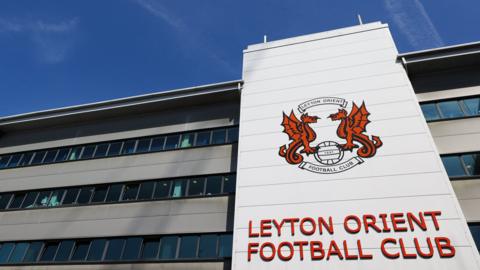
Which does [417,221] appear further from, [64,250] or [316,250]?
[64,250]

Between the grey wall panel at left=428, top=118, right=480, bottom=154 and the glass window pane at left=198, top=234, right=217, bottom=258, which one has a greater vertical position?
the grey wall panel at left=428, top=118, right=480, bottom=154

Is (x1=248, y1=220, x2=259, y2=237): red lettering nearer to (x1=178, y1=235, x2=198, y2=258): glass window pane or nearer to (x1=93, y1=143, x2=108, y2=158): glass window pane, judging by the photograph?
(x1=178, y1=235, x2=198, y2=258): glass window pane

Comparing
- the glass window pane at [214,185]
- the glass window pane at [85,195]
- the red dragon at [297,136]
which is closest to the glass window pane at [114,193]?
the glass window pane at [85,195]

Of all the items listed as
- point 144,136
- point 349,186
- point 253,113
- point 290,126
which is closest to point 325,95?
point 290,126

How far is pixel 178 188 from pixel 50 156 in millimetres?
13142

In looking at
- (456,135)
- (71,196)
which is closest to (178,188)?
(71,196)

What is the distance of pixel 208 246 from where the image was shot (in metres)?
17.8

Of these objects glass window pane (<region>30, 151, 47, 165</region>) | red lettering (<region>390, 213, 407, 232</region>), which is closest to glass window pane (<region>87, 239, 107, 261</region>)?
glass window pane (<region>30, 151, 47, 165</region>)

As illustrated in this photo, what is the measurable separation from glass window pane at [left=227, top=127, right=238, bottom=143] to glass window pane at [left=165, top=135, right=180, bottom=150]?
4059 millimetres

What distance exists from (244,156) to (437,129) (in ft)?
38.6

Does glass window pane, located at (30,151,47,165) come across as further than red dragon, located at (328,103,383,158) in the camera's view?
Yes

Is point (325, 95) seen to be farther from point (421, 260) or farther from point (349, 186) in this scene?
point (421, 260)

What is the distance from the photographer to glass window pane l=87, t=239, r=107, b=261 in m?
19.1

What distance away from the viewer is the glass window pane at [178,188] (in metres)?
20.6
